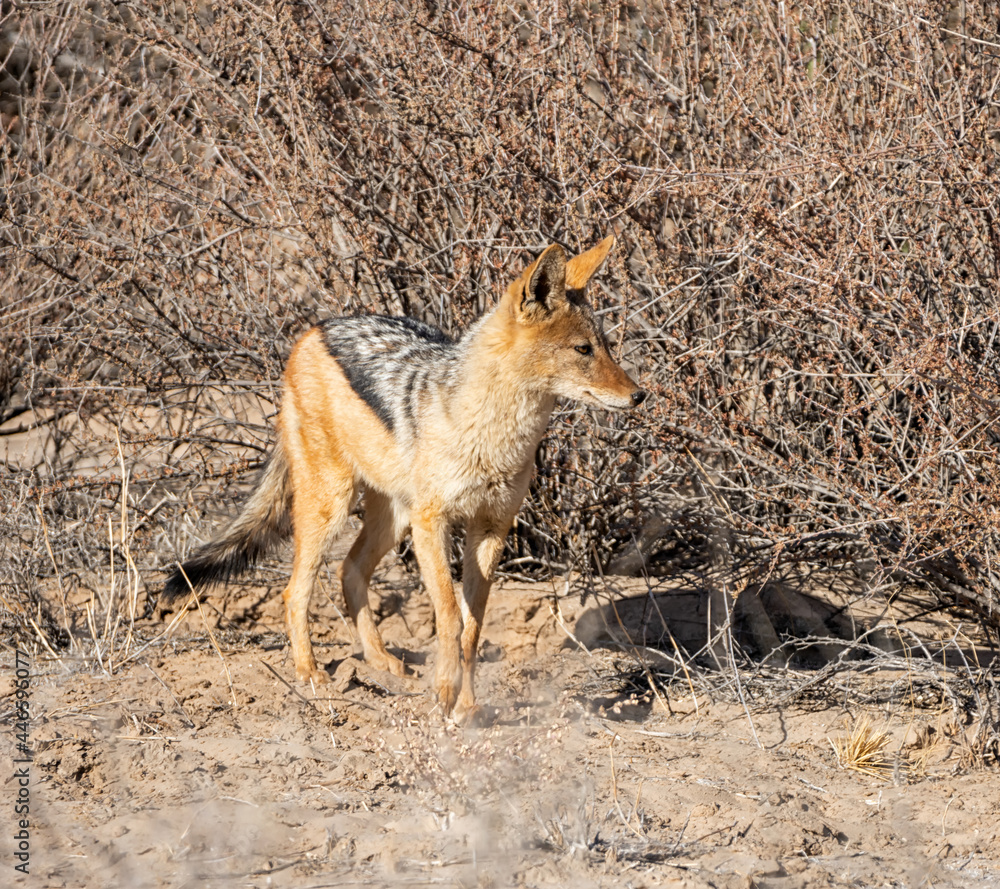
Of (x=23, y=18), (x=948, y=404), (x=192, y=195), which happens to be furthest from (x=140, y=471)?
(x=948, y=404)

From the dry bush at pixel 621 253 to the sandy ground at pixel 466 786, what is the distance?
2.49 feet

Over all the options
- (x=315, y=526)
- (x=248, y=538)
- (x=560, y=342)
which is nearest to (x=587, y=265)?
(x=560, y=342)

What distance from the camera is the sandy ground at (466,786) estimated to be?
3.67 metres

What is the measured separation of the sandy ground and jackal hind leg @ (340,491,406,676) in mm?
131

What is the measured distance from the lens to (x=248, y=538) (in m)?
5.84

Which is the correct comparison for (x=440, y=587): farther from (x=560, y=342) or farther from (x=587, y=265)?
(x=587, y=265)

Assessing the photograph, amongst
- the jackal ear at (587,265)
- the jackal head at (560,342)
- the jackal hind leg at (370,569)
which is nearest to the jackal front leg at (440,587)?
the jackal hind leg at (370,569)

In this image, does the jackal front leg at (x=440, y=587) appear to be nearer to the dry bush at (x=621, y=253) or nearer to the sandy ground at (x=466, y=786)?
the sandy ground at (x=466, y=786)

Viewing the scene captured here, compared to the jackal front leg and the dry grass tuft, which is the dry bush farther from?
the jackal front leg

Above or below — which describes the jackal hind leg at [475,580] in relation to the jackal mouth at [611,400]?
below

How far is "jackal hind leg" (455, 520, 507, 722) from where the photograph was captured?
5.23 meters

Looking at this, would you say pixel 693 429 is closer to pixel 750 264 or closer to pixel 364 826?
pixel 750 264

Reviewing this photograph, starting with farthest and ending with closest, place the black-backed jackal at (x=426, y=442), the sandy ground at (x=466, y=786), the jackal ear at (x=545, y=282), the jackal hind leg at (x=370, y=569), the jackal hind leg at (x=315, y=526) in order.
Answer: the jackal hind leg at (x=370, y=569), the jackal hind leg at (x=315, y=526), the black-backed jackal at (x=426, y=442), the jackal ear at (x=545, y=282), the sandy ground at (x=466, y=786)

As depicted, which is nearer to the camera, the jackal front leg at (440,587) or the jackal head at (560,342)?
the jackal head at (560,342)
